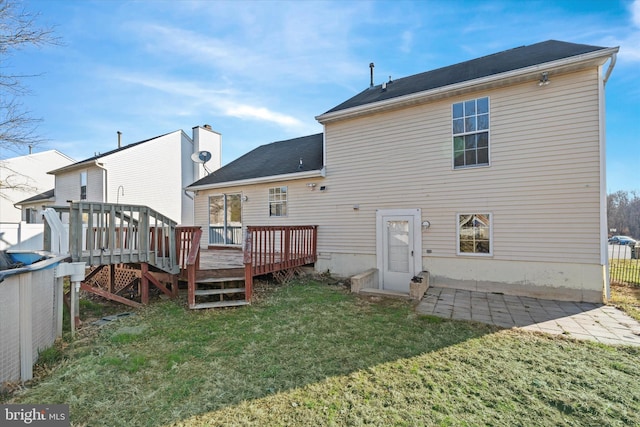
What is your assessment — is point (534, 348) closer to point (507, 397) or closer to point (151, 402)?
point (507, 397)

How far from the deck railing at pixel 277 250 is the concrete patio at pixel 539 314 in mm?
3547

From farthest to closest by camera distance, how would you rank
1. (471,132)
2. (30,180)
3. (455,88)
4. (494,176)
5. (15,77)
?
1. (30,180)
2. (15,77)
3. (471,132)
4. (455,88)
5. (494,176)

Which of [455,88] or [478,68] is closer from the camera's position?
[455,88]

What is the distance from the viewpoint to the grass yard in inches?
94.0

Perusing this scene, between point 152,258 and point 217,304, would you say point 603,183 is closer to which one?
point 217,304

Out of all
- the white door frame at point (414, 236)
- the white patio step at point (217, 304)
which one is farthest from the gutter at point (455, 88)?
the white patio step at point (217, 304)

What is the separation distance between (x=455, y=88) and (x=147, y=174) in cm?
1472

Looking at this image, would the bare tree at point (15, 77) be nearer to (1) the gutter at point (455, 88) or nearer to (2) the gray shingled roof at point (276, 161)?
(2) the gray shingled roof at point (276, 161)

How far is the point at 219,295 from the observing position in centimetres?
639

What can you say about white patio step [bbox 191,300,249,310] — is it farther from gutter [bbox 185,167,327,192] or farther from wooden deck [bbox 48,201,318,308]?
gutter [bbox 185,167,327,192]

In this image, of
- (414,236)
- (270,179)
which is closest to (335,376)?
(414,236)

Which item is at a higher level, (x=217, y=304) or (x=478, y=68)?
(x=478, y=68)

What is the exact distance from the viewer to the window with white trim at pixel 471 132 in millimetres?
6590

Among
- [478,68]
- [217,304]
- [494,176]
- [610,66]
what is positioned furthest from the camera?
[478,68]
